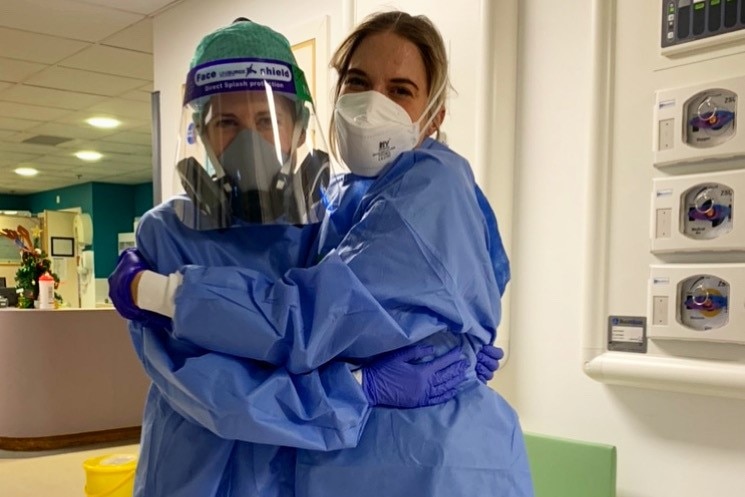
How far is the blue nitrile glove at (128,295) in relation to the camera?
83 centimetres

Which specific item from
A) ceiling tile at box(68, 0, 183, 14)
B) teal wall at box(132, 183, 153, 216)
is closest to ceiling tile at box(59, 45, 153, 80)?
ceiling tile at box(68, 0, 183, 14)

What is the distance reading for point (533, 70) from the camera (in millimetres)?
1764

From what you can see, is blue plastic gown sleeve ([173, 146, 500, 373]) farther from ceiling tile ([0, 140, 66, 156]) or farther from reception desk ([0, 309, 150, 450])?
ceiling tile ([0, 140, 66, 156])

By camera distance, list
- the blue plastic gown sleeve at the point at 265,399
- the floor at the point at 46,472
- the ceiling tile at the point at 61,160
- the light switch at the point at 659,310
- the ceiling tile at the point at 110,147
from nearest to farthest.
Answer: the blue plastic gown sleeve at the point at 265,399 → the light switch at the point at 659,310 → the floor at the point at 46,472 → the ceiling tile at the point at 110,147 → the ceiling tile at the point at 61,160

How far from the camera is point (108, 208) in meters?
9.07

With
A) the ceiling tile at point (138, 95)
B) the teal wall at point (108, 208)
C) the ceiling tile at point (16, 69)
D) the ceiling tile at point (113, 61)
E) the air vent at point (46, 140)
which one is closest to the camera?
the ceiling tile at point (113, 61)

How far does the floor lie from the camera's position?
10.5ft

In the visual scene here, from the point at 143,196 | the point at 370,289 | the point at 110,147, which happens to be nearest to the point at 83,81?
the point at 110,147

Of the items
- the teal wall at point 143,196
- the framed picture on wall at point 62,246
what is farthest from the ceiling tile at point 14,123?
the teal wall at point 143,196

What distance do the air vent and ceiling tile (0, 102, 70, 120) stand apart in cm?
78

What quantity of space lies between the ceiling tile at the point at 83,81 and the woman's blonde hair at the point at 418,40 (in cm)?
338

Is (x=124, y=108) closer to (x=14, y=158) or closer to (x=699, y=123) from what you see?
(x=14, y=158)

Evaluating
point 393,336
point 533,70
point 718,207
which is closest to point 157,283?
point 393,336

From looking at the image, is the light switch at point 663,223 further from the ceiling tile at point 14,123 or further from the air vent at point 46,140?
the air vent at point 46,140
